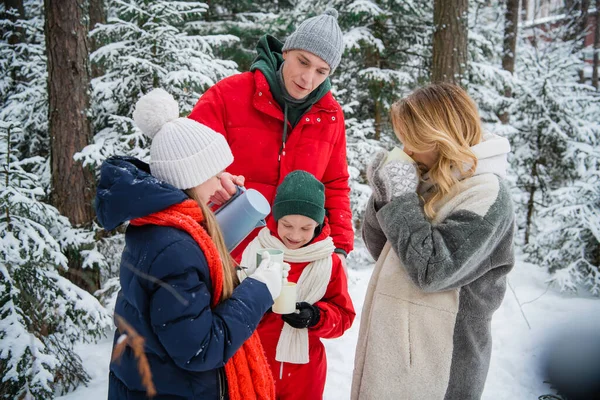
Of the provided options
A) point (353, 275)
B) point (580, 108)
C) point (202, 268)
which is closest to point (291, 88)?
point (202, 268)

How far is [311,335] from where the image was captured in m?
2.18

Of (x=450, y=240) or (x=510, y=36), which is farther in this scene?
(x=510, y=36)

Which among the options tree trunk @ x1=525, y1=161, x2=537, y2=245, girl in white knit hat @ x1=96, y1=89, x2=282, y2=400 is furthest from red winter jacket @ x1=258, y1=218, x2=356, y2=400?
tree trunk @ x1=525, y1=161, x2=537, y2=245

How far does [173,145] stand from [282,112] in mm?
1025

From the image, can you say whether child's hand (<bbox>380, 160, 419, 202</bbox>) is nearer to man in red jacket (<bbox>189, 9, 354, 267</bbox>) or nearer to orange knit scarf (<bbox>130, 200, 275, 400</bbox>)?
man in red jacket (<bbox>189, 9, 354, 267</bbox>)

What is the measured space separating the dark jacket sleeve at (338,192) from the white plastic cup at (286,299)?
810 mm

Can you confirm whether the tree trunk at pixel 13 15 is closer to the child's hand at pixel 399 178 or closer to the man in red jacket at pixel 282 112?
the man in red jacket at pixel 282 112

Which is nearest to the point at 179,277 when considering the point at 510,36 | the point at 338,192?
the point at 338,192

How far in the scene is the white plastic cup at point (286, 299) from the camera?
182 cm

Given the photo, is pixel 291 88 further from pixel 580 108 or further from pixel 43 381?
pixel 580 108

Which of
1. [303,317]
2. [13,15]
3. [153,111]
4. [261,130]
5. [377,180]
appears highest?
[13,15]

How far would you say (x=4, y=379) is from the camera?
8.55 ft

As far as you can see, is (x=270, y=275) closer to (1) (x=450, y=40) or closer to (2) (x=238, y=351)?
(2) (x=238, y=351)

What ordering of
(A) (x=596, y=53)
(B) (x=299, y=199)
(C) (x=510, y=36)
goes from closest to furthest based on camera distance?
1. (B) (x=299, y=199)
2. (C) (x=510, y=36)
3. (A) (x=596, y=53)
